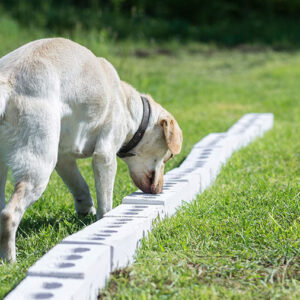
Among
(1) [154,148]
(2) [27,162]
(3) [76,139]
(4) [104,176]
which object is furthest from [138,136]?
(2) [27,162]

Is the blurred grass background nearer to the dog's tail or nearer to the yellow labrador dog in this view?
the yellow labrador dog

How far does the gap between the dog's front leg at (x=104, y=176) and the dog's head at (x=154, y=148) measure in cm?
45

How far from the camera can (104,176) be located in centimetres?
386

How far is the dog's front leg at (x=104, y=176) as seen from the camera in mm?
3809

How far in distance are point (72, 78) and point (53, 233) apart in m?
1.04

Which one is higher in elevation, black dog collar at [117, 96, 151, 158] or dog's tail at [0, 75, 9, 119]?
dog's tail at [0, 75, 9, 119]

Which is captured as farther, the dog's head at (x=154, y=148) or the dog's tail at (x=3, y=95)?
the dog's head at (x=154, y=148)

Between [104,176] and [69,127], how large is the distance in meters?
0.56

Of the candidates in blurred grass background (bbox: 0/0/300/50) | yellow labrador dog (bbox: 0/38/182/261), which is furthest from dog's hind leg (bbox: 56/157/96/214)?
blurred grass background (bbox: 0/0/300/50)

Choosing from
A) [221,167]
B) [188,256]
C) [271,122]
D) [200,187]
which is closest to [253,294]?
[188,256]

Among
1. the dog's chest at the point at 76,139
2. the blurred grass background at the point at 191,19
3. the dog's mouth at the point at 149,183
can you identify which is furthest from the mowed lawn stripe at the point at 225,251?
the blurred grass background at the point at 191,19

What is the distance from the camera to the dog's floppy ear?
4.27 meters

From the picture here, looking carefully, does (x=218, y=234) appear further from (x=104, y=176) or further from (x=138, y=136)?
(x=138, y=136)

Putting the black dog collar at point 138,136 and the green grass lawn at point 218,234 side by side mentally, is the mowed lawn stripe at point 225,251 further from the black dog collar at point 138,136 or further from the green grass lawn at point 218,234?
the black dog collar at point 138,136
